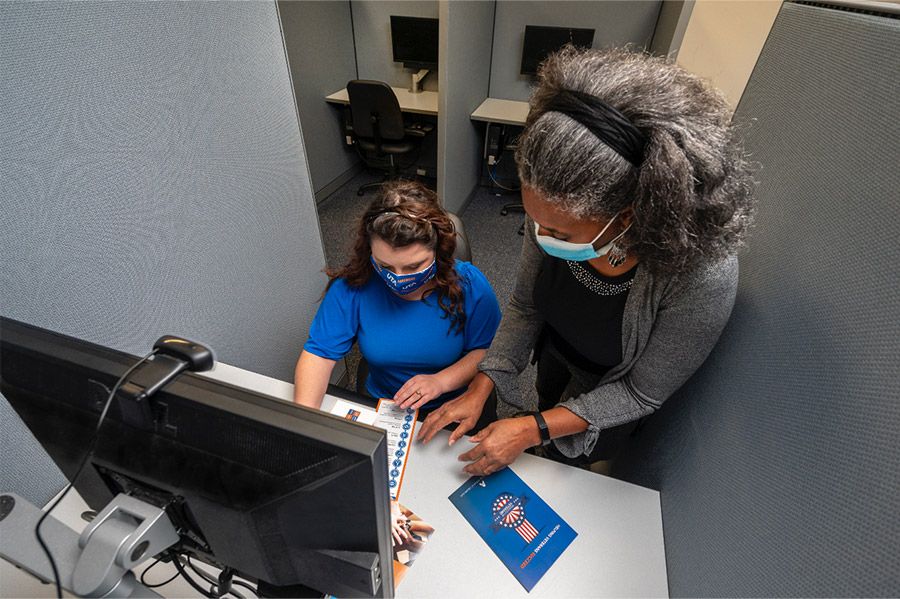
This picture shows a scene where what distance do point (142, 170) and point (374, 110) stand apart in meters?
2.36

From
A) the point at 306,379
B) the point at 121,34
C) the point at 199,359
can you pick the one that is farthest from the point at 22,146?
the point at 306,379

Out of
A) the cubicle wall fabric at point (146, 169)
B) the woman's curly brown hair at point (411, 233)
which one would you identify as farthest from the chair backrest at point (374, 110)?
the woman's curly brown hair at point (411, 233)

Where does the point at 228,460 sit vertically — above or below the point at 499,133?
above

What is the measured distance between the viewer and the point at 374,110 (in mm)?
2912

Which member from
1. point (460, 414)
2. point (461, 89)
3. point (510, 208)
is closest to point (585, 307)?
point (460, 414)

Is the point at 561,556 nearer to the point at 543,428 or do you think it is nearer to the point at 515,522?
the point at 515,522

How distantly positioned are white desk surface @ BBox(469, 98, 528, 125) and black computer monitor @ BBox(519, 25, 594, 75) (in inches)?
11.2

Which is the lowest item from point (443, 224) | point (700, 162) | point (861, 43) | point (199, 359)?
point (443, 224)

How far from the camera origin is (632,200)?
59cm

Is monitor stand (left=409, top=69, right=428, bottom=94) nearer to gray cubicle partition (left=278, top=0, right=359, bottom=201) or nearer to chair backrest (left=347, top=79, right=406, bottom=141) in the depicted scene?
chair backrest (left=347, top=79, right=406, bottom=141)

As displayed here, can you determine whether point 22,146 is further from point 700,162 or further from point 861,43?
point 861,43

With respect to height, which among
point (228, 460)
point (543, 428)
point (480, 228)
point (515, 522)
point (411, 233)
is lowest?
point (480, 228)

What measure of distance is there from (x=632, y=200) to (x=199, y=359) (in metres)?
0.60

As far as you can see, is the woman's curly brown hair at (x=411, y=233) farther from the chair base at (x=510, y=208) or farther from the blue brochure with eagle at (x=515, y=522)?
the chair base at (x=510, y=208)
